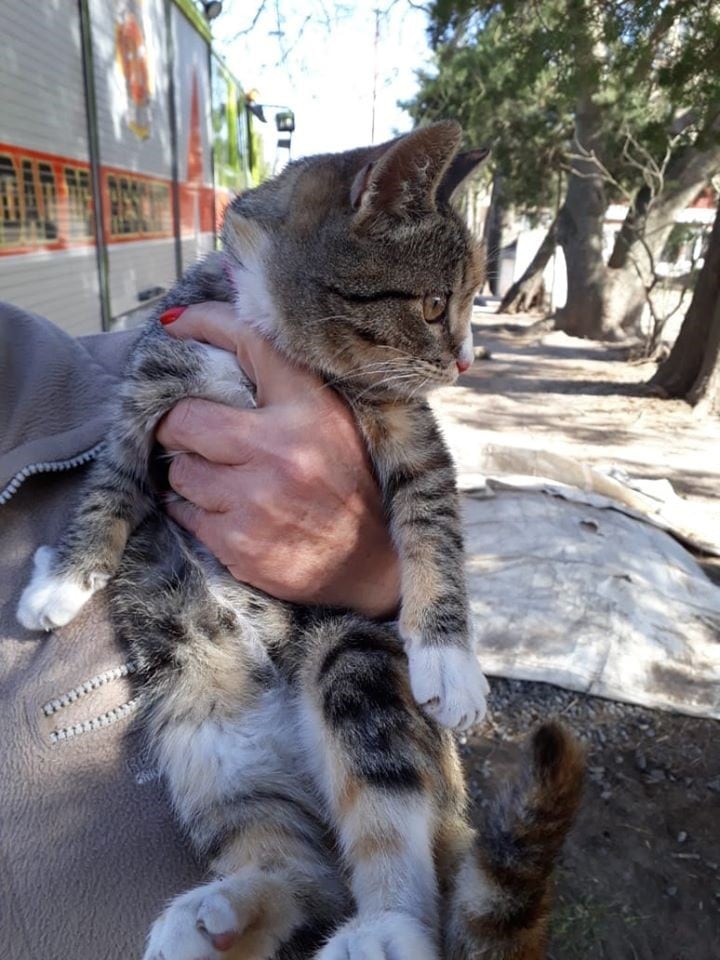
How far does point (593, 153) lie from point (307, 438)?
41.9 ft

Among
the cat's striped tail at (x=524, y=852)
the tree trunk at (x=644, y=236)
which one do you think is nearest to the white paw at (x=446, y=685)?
the cat's striped tail at (x=524, y=852)

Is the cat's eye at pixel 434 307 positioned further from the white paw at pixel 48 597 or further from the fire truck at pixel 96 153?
the fire truck at pixel 96 153

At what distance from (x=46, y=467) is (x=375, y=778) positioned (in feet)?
3.07

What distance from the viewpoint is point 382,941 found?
137cm

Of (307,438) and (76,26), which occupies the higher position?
(76,26)

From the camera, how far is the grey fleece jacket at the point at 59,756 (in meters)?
1.22

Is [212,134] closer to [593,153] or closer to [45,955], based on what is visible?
[593,153]

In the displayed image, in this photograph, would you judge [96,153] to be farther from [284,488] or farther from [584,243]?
[584,243]

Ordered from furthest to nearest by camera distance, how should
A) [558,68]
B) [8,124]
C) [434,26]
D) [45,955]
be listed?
[434,26]
[558,68]
[8,124]
[45,955]

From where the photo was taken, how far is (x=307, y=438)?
5.82 ft

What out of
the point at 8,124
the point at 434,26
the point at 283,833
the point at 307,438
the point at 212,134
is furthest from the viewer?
the point at 212,134

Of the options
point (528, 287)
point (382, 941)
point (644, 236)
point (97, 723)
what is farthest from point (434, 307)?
point (528, 287)

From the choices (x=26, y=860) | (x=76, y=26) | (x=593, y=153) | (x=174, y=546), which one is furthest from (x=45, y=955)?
(x=593, y=153)

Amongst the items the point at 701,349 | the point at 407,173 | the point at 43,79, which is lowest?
the point at 701,349
